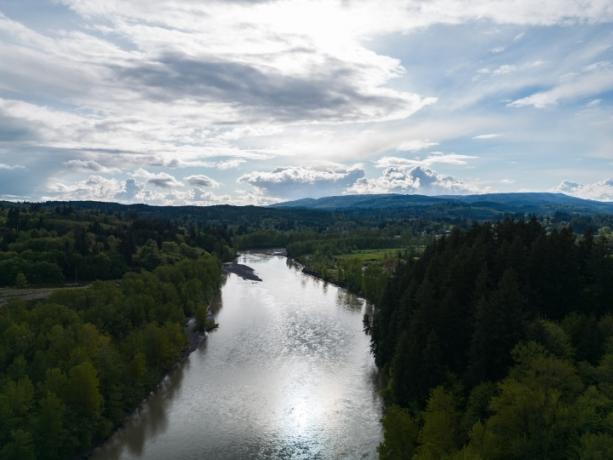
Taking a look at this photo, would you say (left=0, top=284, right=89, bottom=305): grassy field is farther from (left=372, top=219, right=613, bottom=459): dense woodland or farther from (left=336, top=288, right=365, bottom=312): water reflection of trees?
(left=372, top=219, right=613, bottom=459): dense woodland

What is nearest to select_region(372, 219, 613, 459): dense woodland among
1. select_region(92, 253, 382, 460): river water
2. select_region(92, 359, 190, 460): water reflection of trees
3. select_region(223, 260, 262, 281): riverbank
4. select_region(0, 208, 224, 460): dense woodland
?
select_region(92, 253, 382, 460): river water

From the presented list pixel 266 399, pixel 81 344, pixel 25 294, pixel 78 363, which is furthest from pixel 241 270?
pixel 78 363

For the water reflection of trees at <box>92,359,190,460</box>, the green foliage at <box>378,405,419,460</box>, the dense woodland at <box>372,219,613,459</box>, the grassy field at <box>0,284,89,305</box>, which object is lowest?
the water reflection of trees at <box>92,359,190,460</box>

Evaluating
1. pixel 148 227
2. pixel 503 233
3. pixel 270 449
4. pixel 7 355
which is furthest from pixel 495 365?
pixel 148 227

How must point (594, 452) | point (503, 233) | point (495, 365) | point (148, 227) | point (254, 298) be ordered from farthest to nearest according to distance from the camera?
point (148, 227)
point (254, 298)
point (503, 233)
point (495, 365)
point (594, 452)

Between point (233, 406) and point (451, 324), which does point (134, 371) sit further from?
point (451, 324)

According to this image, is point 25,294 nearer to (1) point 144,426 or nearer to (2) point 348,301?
(1) point 144,426

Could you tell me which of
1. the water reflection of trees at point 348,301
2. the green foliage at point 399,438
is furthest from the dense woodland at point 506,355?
the water reflection of trees at point 348,301
